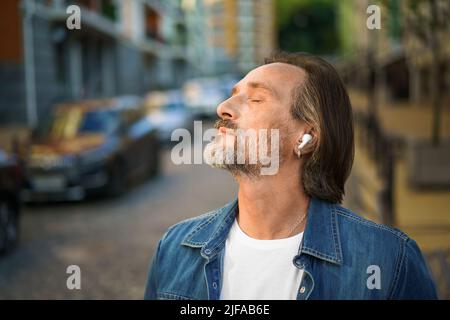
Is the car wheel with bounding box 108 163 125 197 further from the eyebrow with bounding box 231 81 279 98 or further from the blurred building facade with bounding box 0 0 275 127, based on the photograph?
the eyebrow with bounding box 231 81 279 98

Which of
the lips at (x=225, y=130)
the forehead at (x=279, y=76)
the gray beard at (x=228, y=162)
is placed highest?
the forehead at (x=279, y=76)

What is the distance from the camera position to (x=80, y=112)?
Answer: 1218 centimetres

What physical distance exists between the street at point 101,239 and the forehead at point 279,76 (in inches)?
136

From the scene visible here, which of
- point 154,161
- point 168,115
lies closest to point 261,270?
point 154,161

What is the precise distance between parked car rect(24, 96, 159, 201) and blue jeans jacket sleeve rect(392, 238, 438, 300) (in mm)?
9344

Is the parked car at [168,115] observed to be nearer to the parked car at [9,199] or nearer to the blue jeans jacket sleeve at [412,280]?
the parked car at [9,199]

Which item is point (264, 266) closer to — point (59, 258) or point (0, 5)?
point (59, 258)

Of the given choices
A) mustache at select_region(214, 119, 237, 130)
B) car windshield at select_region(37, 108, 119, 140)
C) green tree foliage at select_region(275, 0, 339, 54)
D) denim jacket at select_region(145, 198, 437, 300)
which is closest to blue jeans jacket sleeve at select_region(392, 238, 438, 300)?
denim jacket at select_region(145, 198, 437, 300)

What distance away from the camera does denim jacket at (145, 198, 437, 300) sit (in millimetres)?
1896

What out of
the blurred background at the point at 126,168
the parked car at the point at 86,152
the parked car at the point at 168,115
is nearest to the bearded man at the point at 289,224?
the blurred background at the point at 126,168

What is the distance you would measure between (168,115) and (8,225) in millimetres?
13822

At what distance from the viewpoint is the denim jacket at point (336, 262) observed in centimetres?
190

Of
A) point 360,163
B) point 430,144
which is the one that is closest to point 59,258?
point 430,144
